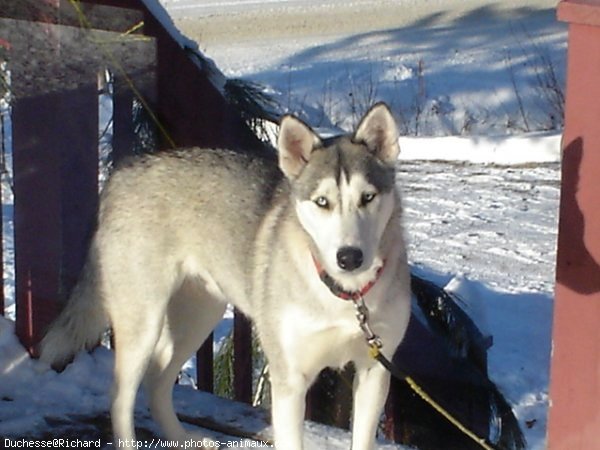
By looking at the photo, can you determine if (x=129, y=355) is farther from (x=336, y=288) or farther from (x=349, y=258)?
(x=349, y=258)

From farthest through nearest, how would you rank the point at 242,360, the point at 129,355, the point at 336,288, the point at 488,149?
the point at 488,149 < the point at 242,360 < the point at 129,355 < the point at 336,288

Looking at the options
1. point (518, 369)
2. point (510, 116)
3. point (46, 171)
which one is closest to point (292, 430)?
point (46, 171)

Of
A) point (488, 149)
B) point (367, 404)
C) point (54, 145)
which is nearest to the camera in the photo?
point (367, 404)

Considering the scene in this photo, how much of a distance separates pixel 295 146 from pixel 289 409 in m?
0.78

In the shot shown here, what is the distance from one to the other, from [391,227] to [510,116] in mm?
8885

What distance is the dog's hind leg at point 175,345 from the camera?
3797mm

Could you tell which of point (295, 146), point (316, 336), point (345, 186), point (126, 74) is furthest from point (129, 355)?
point (126, 74)

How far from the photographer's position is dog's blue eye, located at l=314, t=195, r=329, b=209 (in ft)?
9.86

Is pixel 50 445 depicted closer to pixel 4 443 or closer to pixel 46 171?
pixel 4 443

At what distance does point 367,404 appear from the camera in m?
3.40

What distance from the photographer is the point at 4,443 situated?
12.1ft

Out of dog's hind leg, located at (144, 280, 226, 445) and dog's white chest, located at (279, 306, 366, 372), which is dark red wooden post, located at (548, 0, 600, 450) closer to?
dog's white chest, located at (279, 306, 366, 372)

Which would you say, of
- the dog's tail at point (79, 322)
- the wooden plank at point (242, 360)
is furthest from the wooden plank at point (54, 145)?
the wooden plank at point (242, 360)

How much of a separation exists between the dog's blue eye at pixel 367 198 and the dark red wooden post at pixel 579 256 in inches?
21.1
